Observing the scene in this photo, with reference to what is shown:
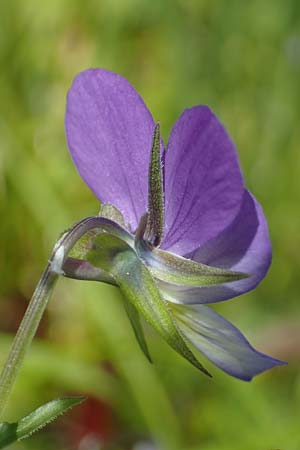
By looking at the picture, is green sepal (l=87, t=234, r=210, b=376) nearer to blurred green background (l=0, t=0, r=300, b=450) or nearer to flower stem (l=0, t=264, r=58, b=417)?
flower stem (l=0, t=264, r=58, b=417)

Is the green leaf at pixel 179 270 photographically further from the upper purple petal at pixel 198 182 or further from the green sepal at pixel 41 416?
the green sepal at pixel 41 416

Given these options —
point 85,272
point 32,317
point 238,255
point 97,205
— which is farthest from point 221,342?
point 97,205

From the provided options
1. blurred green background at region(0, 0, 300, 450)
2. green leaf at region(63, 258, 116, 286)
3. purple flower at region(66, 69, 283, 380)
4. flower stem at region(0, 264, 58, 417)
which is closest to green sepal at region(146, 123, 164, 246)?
purple flower at region(66, 69, 283, 380)

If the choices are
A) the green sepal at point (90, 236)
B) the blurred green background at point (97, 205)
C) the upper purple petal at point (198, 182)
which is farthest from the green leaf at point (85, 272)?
the blurred green background at point (97, 205)

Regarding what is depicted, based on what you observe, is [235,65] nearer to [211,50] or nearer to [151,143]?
[211,50]

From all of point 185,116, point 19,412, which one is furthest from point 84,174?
point 19,412

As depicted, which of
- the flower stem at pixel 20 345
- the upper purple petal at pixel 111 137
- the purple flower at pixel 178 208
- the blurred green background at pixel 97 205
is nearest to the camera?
the flower stem at pixel 20 345
